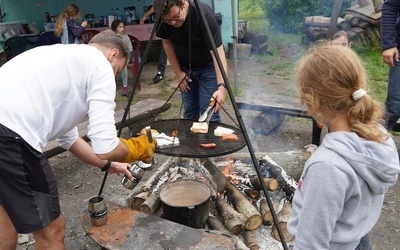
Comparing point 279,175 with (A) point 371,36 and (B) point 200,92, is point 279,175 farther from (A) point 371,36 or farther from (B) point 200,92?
(A) point 371,36

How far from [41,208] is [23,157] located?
1.02ft

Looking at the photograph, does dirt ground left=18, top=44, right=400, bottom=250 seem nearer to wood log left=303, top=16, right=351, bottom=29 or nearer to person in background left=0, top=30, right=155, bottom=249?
person in background left=0, top=30, right=155, bottom=249

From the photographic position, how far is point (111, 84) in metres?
2.06

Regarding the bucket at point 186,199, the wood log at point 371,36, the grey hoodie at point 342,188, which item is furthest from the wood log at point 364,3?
the grey hoodie at point 342,188

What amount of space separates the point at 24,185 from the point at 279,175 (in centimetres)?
220

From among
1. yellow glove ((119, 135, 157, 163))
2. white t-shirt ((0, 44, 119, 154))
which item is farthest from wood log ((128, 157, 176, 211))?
white t-shirt ((0, 44, 119, 154))

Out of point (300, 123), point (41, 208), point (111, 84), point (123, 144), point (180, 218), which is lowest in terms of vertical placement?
point (300, 123)

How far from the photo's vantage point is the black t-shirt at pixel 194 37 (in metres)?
3.42

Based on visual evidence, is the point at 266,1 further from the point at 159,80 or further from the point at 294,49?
the point at 159,80

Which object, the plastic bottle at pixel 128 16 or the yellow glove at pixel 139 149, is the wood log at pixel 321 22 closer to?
the plastic bottle at pixel 128 16

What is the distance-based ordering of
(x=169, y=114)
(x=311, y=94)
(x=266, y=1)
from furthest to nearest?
(x=266, y=1), (x=169, y=114), (x=311, y=94)

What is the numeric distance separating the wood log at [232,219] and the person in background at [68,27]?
5.57 metres

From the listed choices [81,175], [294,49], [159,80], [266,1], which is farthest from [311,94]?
[266,1]

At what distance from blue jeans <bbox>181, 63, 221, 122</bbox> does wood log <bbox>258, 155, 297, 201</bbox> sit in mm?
730
